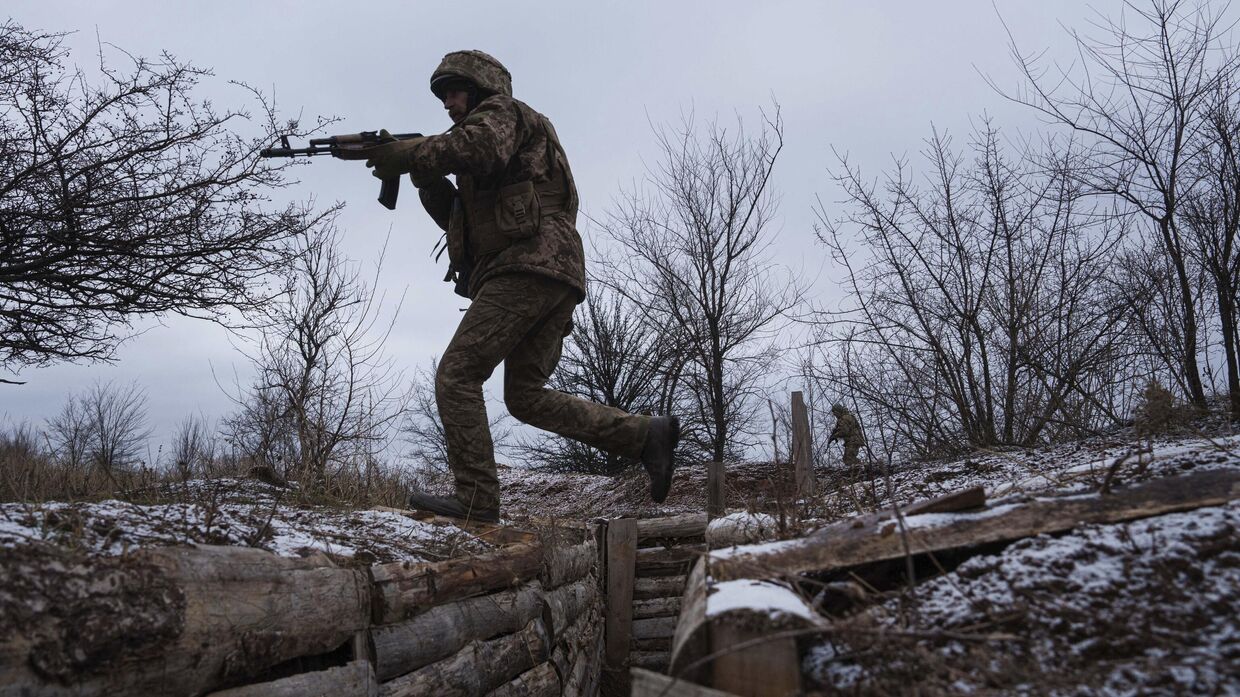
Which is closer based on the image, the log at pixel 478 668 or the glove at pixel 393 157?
the log at pixel 478 668

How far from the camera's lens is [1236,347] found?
4793 mm

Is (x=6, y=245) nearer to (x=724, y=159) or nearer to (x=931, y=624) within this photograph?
(x=931, y=624)

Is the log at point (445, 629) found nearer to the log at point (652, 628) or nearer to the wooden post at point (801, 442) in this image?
the wooden post at point (801, 442)

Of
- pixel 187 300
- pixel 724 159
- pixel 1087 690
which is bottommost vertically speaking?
pixel 1087 690

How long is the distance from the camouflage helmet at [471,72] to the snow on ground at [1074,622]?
134 inches

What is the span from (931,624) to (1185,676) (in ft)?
1.38

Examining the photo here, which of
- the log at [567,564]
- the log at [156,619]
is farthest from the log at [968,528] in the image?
the log at [567,564]

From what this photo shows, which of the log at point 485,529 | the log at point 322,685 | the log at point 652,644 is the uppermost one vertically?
the log at point 485,529

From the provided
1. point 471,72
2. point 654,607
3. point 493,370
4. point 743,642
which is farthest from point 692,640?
point 654,607

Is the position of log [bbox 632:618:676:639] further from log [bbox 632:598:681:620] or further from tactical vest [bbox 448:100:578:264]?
tactical vest [bbox 448:100:578:264]

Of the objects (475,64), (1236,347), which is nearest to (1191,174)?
(1236,347)

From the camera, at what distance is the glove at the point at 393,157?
13.4ft

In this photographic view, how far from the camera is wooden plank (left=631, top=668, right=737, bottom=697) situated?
146 cm

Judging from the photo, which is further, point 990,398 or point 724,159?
point 724,159
